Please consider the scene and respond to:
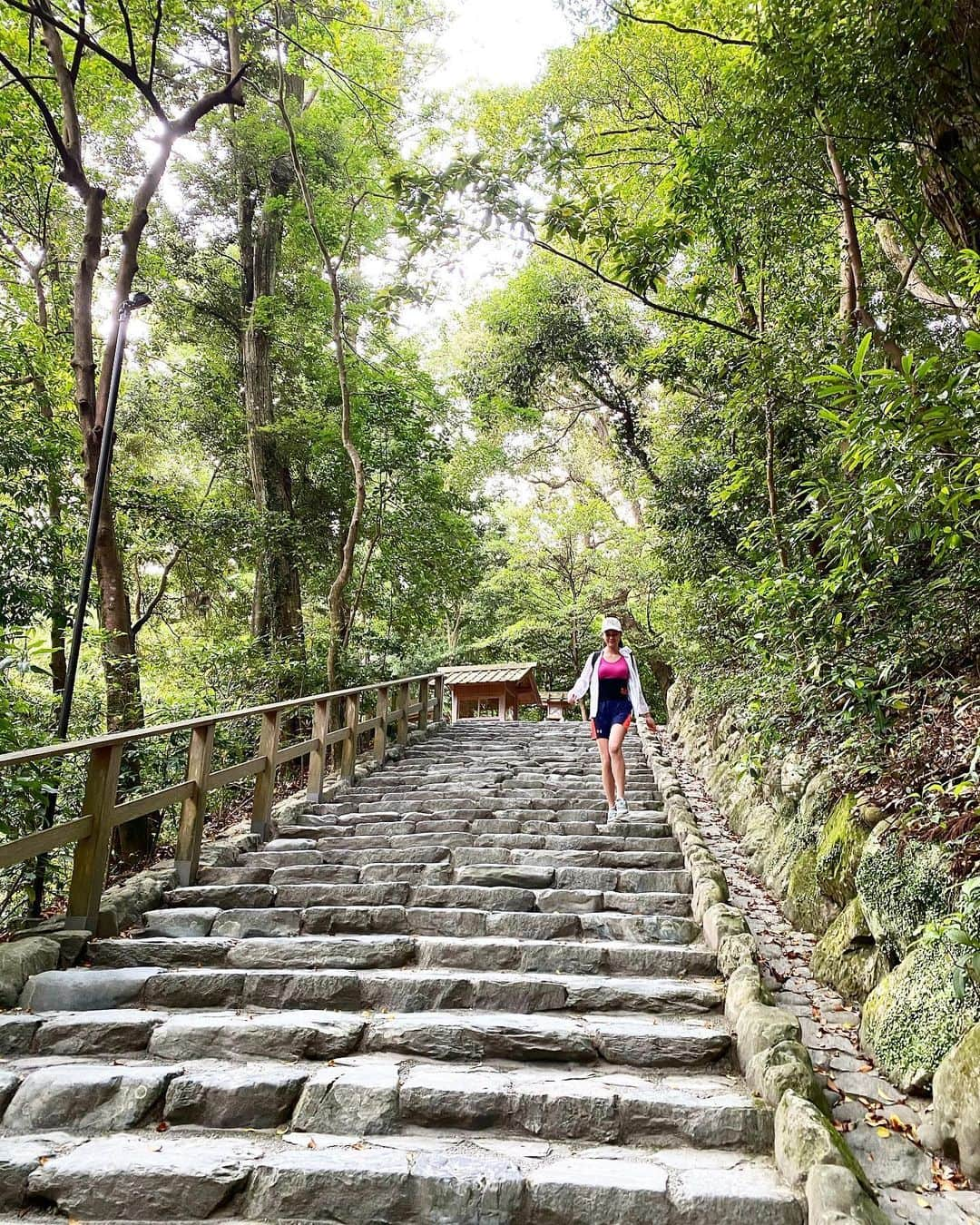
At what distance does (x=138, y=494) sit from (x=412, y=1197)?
772 cm

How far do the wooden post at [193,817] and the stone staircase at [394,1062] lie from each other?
212 millimetres

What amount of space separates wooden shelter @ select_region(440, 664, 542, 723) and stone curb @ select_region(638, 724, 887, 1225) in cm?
1019

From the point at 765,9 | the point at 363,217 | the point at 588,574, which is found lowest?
the point at 588,574

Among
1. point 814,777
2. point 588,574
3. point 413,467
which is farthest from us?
point 588,574

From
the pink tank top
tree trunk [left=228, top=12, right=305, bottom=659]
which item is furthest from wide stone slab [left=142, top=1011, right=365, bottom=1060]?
tree trunk [left=228, top=12, right=305, bottom=659]

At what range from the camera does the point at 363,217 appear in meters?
11.8

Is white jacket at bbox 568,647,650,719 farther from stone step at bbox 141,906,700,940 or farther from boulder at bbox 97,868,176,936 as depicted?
boulder at bbox 97,868,176,936

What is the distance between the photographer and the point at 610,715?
553 centimetres

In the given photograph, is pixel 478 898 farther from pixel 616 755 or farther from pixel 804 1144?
pixel 804 1144

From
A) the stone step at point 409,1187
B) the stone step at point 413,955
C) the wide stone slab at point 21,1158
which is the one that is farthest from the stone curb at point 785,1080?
the wide stone slab at point 21,1158

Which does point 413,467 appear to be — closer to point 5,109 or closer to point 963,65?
point 5,109

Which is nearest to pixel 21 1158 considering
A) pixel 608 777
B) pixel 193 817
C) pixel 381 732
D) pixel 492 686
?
pixel 193 817

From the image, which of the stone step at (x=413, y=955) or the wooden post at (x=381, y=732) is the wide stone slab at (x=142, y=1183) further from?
the wooden post at (x=381, y=732)

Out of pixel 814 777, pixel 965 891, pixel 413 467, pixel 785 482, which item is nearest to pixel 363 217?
pixel 413 467
